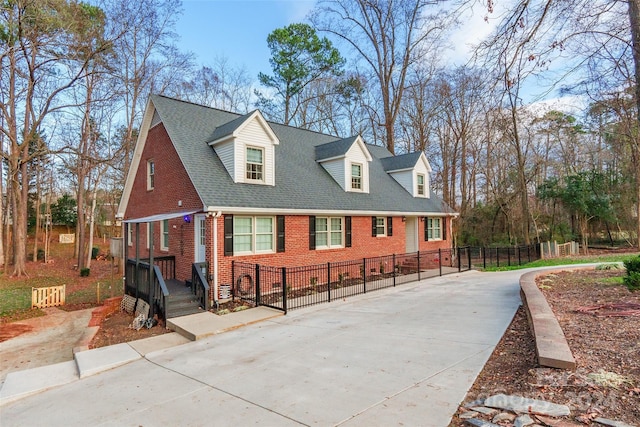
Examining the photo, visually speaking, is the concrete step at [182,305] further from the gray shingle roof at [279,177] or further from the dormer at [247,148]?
the dormer at [247,148]

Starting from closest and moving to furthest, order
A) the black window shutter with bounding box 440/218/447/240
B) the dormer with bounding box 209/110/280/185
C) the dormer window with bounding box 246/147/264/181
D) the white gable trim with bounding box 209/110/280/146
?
the white gable trim with bounding box 209/110/280/146 → the dormer with bounding box 209/110/280/185 → the dormer window with bounding box 246/147/264/181 → the black window shutter with bounding box 440/218/447/240

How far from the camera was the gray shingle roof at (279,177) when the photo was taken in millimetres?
10867

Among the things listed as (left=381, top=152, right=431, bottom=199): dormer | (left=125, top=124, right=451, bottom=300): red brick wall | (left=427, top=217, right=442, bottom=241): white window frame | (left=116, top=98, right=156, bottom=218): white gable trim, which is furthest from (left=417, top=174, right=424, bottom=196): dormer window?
(left=116, top=98, right=156, bottom=218): white gable trim

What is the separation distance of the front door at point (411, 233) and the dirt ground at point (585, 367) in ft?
37.1

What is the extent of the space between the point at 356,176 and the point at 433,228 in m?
6.42

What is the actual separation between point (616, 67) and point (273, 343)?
871cm

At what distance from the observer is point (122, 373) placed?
550cm

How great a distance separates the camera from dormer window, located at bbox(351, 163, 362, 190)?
51.8 ft

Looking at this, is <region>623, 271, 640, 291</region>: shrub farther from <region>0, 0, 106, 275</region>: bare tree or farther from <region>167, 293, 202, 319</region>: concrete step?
<region>0, 0, 106, 275</region>: bare tree

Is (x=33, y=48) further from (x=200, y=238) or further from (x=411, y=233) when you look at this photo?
(x=411, y=233)

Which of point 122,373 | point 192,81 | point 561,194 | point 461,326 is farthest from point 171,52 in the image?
point 561,194

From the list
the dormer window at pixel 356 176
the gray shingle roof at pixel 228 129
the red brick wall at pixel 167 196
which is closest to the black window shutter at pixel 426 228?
the dormer window at pixel 356 176

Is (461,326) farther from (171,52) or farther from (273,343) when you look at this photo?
(171,52)

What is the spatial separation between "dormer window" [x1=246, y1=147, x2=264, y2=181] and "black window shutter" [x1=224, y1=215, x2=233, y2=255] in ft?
6.90
